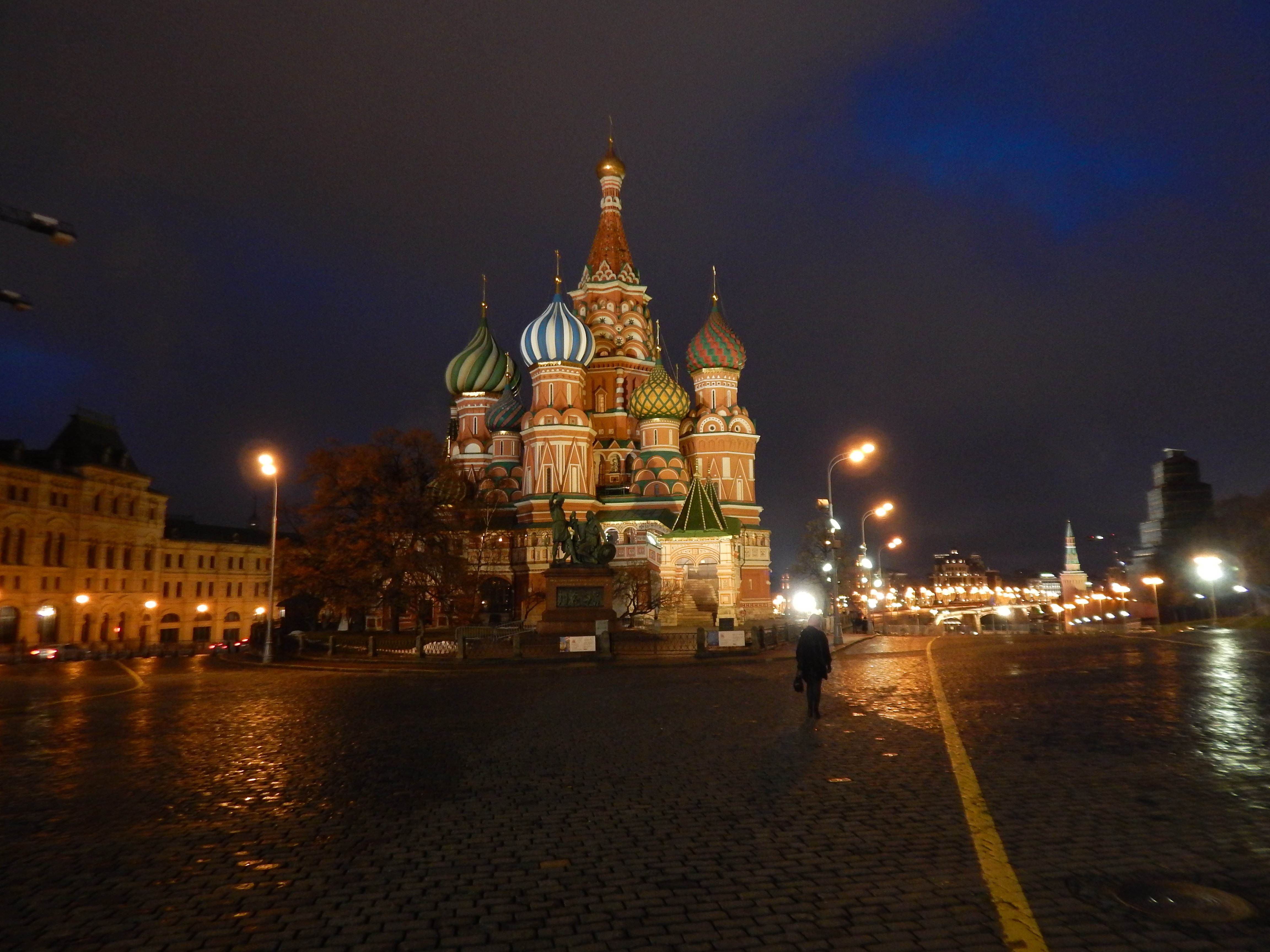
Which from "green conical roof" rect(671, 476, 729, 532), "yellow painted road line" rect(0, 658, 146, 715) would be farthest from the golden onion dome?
"yellow painted road line" rect(0, 658, 146, 715)

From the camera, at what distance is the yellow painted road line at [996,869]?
185 inches

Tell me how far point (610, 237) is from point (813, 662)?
2574 inches

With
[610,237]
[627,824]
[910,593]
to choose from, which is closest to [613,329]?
[610,237]

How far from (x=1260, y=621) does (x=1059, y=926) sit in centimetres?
4208

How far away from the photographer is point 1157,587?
63.5 meters

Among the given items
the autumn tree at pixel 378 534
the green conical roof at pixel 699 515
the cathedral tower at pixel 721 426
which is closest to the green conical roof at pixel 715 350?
the cathedral tower at pixel 721 426

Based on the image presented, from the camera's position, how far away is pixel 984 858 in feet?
19.7

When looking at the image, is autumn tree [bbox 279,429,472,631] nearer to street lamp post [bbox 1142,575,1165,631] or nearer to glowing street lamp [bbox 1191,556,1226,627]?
glowing street lamp [bbox 1191,556,1226,627]

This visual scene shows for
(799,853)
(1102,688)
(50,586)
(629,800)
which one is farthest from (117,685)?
(50,586)

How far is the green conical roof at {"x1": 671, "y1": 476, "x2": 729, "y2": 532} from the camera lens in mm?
52000

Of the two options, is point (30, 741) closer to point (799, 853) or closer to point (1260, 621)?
point (799, 853)

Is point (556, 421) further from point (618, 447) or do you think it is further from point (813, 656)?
point (813, 656)

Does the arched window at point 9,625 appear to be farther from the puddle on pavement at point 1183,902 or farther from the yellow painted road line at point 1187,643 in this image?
the puddle on pavement at point 1183,902

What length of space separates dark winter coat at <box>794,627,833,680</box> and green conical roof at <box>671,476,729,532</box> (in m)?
38.3
